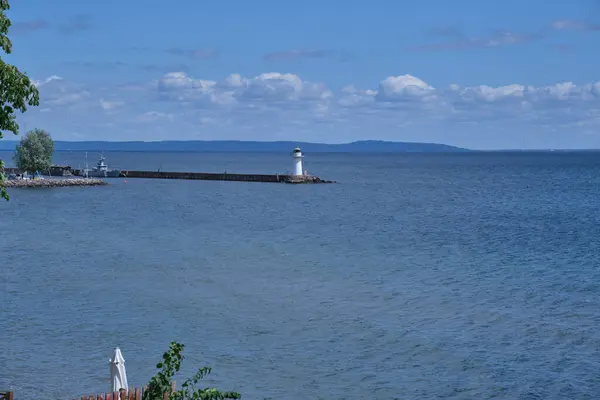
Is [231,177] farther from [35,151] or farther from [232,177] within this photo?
[35,151]

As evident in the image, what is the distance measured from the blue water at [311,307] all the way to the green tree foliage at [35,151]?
69.2 metres

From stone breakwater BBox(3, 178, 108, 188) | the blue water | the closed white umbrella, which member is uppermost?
stone breakwater BBox(3, 178, 108, 188)

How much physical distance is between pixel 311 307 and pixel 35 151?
387ft

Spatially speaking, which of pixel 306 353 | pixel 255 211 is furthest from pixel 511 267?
pixel 255 211

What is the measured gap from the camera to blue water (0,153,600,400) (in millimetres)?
25062

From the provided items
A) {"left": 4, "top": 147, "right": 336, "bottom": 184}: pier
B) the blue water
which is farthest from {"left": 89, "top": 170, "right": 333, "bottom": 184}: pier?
the blue water

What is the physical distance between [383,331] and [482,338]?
11.9 feet

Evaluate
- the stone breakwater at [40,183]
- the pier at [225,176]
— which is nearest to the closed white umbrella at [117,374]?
the stone breakwater at [40,183]

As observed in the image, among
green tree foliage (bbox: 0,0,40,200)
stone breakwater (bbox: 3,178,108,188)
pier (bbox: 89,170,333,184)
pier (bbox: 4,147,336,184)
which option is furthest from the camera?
pier (bbox: 89,170,333,184)

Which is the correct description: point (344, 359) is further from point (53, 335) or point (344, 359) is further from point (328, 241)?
point (328, 241)

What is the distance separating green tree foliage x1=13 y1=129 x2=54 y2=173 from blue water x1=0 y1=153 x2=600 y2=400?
69208 mm

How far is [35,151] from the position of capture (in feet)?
467

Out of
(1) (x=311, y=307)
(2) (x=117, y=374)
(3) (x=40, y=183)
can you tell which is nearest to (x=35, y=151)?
(3) (x=40, y=183)

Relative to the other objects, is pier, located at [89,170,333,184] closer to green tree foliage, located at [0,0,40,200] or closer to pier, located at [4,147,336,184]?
pier, located at [4,147,336,184]
